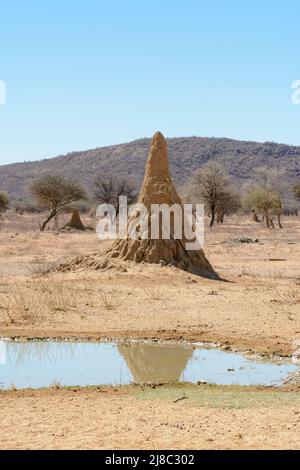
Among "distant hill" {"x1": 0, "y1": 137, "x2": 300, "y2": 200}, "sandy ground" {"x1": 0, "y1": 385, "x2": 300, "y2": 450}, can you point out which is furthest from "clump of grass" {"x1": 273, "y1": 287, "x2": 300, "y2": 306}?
"distant hill" {"x1": 0, "y1": 137, "x2": 300, "y2": 200}

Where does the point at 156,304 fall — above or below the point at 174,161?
below

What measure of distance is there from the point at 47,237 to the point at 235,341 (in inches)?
866

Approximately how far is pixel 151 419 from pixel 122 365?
3.00 meters

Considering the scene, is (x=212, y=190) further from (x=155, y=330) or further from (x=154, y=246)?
(x=155, y=330)

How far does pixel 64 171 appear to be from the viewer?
3423 inches

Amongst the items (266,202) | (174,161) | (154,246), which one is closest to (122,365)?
(154,246)

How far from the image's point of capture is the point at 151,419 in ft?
21.4

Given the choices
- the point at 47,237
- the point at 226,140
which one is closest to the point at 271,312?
the point at 47,237

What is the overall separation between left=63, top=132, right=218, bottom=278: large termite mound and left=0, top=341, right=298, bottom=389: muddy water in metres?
6.69

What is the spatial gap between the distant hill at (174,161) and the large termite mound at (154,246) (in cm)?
6404

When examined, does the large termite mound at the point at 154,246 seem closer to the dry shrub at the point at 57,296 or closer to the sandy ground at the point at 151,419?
the dry shrub at the point at 57,296

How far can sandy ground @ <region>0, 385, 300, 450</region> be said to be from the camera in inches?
227

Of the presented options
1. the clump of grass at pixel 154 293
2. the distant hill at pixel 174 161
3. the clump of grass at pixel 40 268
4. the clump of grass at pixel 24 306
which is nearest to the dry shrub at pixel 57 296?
the clump of grass at pixel 24 306

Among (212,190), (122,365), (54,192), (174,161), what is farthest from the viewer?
(174,161)
